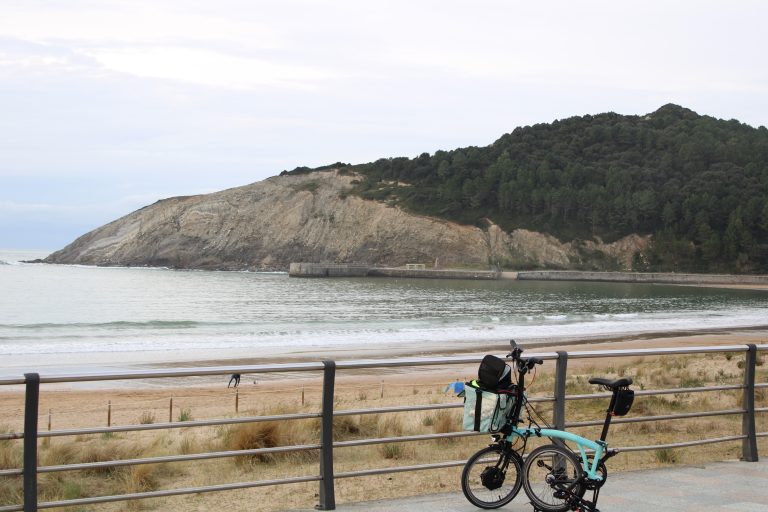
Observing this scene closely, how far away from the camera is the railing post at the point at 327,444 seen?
6059 mm

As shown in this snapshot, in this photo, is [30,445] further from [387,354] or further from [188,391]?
[387,354]

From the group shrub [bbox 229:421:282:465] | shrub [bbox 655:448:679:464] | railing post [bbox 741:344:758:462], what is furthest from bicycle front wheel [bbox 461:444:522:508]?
shrub [bbox 229:421:282:465]

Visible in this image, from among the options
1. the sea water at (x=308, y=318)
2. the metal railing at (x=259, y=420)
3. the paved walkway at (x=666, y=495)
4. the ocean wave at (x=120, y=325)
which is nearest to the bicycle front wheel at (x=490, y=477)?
the paved walkway at (x=666, y=495)

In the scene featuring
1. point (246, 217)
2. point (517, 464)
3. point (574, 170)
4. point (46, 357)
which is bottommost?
point (46, 357)

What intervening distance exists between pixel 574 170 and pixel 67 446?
128 metres

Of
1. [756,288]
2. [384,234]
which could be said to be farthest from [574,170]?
[756,288]

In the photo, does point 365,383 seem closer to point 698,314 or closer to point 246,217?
point 698,314

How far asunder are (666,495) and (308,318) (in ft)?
135

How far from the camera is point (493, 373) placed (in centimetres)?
557

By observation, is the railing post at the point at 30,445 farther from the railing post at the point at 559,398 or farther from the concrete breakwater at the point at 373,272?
the concrete breakwater at the point at 373,272

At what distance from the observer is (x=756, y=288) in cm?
9475

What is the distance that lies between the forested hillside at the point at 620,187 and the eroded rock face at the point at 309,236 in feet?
12.1

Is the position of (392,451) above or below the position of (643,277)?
Answer: below

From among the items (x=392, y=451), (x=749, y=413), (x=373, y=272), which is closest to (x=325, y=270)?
(x=373, y=272)
